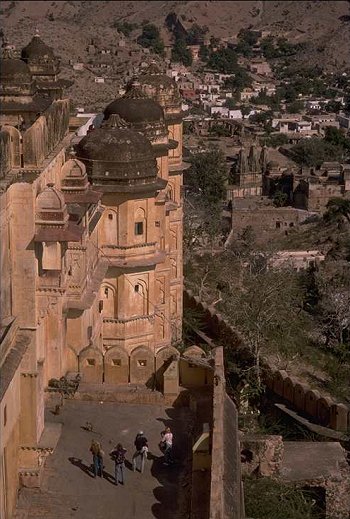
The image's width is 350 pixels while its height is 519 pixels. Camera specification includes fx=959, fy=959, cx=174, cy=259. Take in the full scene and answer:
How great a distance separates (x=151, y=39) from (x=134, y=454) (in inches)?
4854

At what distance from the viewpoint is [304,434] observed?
664 inches

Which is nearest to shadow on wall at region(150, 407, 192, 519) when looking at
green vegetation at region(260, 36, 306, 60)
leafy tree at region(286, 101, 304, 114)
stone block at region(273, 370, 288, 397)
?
stone block at region(273, 370, 288, 397)

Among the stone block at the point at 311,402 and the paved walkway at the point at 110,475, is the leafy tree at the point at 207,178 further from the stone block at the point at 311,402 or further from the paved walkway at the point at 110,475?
the paved walkway at the point at 110,475

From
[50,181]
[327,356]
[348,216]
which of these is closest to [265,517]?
[50,181]

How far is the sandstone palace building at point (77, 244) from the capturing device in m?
9.88

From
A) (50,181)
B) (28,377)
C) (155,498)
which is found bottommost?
(155,498)

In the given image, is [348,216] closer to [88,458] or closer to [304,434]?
[304,434]

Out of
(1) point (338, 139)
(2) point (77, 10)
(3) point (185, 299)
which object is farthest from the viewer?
(2) point (77, 10)

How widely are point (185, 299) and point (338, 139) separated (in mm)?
47101

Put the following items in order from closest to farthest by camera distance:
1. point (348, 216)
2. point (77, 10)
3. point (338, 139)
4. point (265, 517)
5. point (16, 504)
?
point (16, 504)
point (265, 517)
point (348, 216)
point (338, 139)
point (77, 10)

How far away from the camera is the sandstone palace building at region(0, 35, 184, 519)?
389 inches

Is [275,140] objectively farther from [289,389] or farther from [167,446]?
[167,446]

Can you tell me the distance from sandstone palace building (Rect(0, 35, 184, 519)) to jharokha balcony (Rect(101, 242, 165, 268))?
0.02 meters

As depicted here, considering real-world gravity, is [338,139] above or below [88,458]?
below
